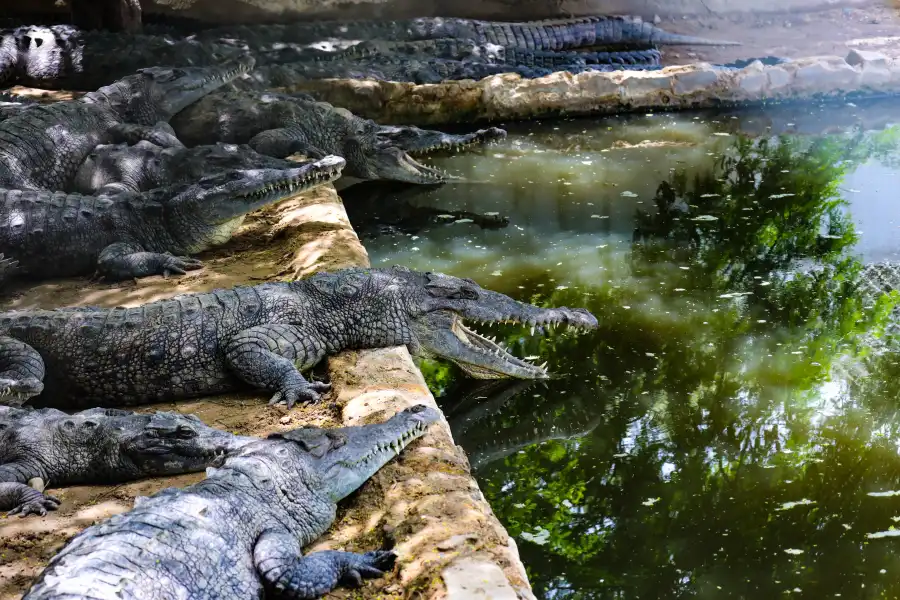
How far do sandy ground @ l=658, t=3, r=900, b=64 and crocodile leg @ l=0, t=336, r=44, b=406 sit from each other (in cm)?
1132

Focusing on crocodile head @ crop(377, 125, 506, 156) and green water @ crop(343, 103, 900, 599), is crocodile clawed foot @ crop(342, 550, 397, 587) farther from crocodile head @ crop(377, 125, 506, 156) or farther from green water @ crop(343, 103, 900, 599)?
crocodile head @ crop(377, 125, 506, 156)

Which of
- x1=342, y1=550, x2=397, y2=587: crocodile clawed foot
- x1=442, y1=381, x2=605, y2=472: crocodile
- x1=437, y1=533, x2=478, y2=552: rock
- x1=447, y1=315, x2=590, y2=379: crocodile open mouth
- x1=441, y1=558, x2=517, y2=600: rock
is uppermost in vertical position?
x1=441, y1=558, x2=517, y2=600: rock

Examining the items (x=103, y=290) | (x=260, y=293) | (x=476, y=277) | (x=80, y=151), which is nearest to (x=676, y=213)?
(x=476, y=277)

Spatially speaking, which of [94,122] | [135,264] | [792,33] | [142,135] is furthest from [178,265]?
[792,33]

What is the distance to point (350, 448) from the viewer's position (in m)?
3.54

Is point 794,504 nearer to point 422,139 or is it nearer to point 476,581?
point 476,581

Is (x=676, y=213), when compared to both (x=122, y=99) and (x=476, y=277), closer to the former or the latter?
(x=476, y=277)

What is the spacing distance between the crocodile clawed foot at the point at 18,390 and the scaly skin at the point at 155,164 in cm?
350

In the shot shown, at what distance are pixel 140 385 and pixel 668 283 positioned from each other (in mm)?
3655

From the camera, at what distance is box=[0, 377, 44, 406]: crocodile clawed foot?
13.4 ft

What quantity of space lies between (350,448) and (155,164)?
4.97m

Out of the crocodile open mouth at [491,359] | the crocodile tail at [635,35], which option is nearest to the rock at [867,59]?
the crocodile tail at [635,35]

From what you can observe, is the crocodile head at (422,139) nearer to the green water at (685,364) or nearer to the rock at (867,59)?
the green water at (685,364)

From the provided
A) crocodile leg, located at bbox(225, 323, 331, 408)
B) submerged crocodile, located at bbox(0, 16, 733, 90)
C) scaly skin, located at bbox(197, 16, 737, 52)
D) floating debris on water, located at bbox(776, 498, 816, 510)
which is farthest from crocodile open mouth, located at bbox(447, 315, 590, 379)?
scaly skin, located at bbox(197, 16, 737, 52)
